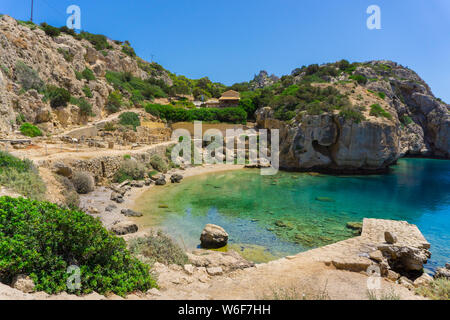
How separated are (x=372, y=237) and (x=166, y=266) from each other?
7968 mm

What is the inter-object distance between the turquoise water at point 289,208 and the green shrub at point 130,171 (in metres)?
2.56

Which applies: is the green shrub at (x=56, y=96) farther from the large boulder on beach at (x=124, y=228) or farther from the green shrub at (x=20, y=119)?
the large boulder on beach at (x=124, y=228)

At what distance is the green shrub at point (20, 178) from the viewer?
26.7 feet

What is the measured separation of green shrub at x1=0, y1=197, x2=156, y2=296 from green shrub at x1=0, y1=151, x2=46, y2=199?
3.83m

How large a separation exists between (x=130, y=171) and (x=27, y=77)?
541 inches

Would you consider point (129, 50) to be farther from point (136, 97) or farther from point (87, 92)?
point (87, 92)

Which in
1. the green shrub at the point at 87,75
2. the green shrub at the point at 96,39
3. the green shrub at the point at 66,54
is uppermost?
the green shrub at the point at 96,39

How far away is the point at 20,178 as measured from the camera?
8.83m

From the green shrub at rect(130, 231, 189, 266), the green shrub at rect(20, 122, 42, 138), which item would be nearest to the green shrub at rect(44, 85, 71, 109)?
the green shrub at rect(20, 122, 42, 138)

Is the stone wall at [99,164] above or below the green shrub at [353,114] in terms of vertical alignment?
below

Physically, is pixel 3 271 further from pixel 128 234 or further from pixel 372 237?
pixel 372 237

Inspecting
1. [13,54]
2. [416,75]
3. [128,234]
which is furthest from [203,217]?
[416,75]

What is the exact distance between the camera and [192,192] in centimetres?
1762

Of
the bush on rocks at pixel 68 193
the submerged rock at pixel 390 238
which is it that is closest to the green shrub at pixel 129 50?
the bush on rocks at pixel 68 193
